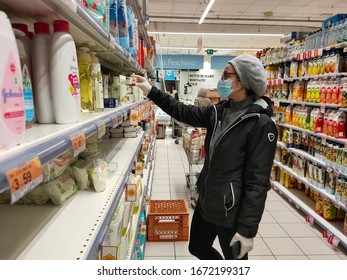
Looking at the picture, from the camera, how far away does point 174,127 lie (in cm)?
1047

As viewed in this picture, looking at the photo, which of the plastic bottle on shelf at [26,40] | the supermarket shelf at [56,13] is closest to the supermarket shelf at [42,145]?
the plastic bottle on shelf at [26,40]

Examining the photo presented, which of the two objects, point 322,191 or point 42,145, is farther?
point 322,191

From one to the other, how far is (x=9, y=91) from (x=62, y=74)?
369 mm

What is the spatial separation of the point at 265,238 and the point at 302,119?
1864 millimetres

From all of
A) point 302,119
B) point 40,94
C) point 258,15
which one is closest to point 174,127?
point 258,15

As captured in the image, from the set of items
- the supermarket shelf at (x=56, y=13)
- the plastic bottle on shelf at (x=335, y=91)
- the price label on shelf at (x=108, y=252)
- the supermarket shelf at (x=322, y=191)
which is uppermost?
the supermarket shelf at (x=56, y=13)

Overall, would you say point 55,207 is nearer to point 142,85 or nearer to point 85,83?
point 85,83

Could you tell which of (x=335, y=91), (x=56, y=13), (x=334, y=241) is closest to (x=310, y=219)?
(x=334, y=241)

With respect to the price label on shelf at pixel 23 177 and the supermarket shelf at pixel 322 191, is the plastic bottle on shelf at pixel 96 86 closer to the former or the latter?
the price label on shelf at pixel 23 177

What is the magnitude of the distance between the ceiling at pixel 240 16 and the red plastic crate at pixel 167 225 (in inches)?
283

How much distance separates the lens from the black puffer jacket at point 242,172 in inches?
69.4

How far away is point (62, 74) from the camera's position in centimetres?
97

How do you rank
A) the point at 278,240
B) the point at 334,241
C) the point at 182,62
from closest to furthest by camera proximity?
the point at 334,241 → the point at 278,240 → the point at 182,62
